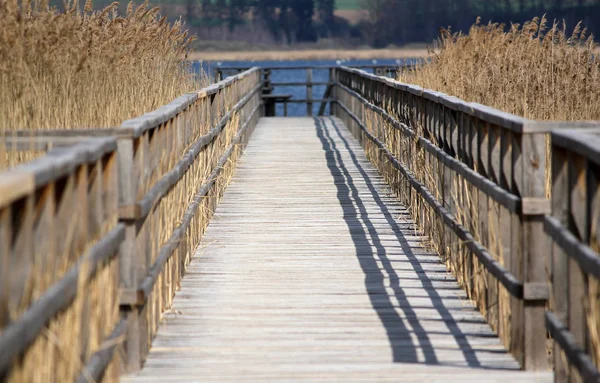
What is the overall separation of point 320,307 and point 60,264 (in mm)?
2539

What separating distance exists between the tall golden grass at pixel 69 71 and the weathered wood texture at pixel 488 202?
1.98 metres

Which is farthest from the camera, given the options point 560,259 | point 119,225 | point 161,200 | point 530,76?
point 530,76

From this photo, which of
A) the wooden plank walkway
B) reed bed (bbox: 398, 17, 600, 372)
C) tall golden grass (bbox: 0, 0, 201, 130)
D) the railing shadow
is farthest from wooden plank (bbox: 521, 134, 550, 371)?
tall golden grass (bbox: 0, 0, 201, 130)

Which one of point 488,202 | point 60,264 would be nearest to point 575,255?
point 488,202

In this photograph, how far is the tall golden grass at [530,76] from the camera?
27.2ft

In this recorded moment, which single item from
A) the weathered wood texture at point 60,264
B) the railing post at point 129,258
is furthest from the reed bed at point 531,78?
the weathered wood texture at point 60,264

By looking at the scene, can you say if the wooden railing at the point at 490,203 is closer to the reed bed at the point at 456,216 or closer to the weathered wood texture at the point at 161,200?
the reed bed at the point at 456,216

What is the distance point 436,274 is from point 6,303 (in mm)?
4081

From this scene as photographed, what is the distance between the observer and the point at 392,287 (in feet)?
20.5

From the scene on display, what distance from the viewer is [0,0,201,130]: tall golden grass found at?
6.07 metres

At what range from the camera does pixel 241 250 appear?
7.42 m

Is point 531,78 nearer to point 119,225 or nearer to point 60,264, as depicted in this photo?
point 119,225

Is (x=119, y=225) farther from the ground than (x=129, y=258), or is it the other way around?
(x=119, y=225)

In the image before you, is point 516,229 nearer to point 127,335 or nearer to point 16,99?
point 127,335
